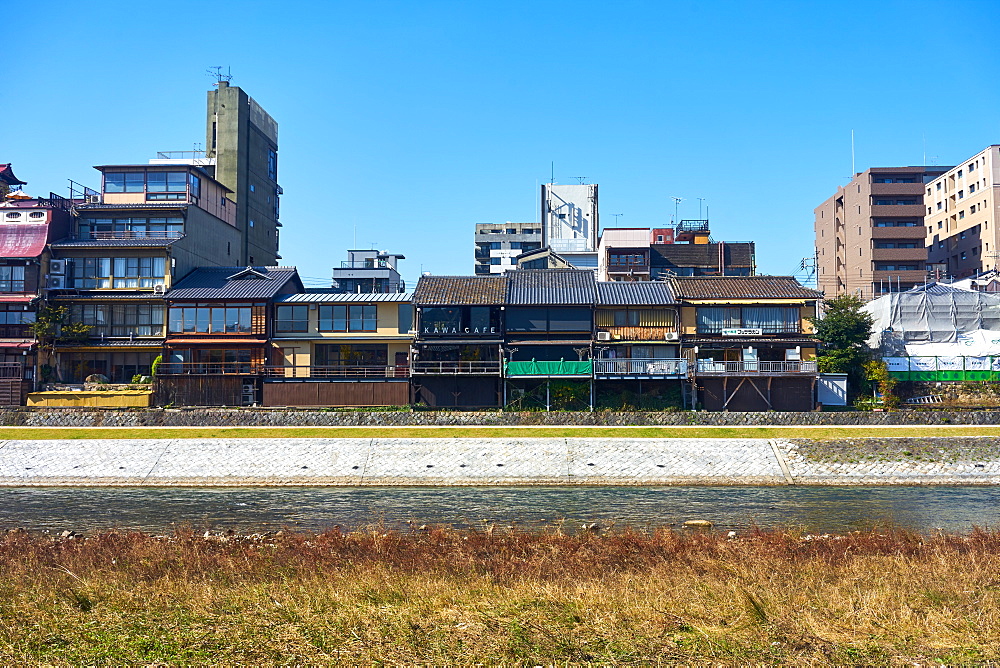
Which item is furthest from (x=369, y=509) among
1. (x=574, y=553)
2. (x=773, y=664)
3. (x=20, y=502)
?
(x=773, y=664)

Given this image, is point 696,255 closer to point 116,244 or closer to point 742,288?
point 742,288

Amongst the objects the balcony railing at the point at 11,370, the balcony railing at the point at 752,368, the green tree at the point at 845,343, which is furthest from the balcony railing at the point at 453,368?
the balcony railing at the point at 11,370

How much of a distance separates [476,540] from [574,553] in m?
3.19

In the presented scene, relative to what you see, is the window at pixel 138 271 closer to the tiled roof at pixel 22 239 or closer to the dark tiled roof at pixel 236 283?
the dark tiled roof at pixel 236 283

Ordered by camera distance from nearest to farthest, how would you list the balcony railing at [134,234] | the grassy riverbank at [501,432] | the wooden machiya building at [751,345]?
the grassy riverbank at [501,432] → the wooden machiya building at [751,345] → the balcony railing at [134,234]

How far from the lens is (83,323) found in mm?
58375

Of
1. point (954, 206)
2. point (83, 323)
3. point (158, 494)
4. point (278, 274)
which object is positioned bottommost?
point (158, 494)

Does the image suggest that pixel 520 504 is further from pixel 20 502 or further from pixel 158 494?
pixel 20 502

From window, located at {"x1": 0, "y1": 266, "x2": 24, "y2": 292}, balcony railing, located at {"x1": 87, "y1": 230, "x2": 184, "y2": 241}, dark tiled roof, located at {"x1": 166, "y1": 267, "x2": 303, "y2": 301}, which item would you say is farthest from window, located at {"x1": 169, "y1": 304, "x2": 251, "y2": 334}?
window, located at {"x1": 0, "y1": 266, "x2": 24, "y2": 292}

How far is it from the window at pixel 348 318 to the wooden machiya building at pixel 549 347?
10.8m

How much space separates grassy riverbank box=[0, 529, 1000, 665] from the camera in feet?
45.1

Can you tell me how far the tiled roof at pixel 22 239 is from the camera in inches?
2265

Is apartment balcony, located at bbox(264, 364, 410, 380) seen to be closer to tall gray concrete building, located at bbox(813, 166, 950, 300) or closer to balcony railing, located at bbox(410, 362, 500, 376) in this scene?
balcony railing, located at bbox(410, 362, 500, 376)

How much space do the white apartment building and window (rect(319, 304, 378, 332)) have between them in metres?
63.5
